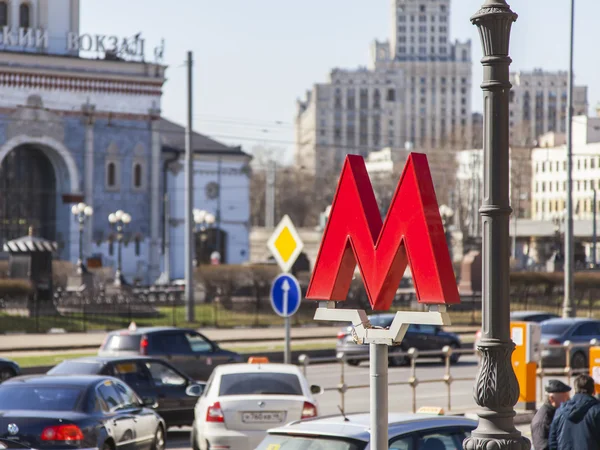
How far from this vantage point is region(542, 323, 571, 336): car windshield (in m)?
33.6

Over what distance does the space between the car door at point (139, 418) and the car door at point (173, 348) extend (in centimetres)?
920

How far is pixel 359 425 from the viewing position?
33.8 feet

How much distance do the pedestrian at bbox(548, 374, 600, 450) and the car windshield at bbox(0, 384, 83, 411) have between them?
19.8 ft

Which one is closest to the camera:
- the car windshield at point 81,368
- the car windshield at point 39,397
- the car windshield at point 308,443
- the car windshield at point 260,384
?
the car windshield at point 308,443

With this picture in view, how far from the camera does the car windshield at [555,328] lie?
33.6 metres

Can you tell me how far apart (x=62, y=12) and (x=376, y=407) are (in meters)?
73.3

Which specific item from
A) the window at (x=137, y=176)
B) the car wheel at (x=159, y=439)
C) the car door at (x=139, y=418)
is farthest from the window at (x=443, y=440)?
the window at (x=137, y=176)

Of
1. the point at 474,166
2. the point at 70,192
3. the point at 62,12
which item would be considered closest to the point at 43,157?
the point at 70,192

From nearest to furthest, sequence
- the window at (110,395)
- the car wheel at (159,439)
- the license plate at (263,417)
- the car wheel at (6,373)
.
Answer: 1. the window at (110,395)
2. the license plate at (263,417)
3. the car wheel at (159,439)
4. the car wheel at (6,373)

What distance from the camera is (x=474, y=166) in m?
112

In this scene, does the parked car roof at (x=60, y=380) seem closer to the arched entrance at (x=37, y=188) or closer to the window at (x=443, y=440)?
the window at (x=443, y=440)

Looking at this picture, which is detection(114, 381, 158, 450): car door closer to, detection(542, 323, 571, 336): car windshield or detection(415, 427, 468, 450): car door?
detection(415, 427, 468, 450): car door

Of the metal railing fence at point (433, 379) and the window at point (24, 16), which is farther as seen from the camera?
the window at point (24, 16)

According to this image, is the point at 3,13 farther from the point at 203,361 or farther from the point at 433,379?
the point at 433,379
